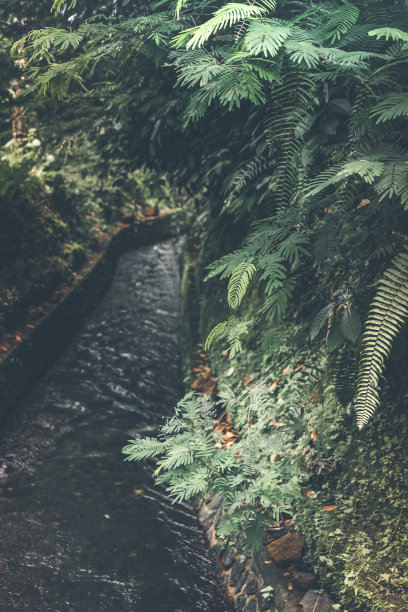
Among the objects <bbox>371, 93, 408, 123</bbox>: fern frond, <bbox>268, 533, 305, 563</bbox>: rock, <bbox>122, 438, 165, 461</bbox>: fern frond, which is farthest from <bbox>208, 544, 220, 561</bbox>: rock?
<bbox>371, 93, 408, 123</bbox>: fern frond

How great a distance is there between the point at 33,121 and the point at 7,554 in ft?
23.6

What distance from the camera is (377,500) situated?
3.53m

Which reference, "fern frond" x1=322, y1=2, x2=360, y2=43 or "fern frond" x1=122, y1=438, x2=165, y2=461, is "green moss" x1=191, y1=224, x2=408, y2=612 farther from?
"fern frond" x1=322, y1=2, x2=360, y2=43

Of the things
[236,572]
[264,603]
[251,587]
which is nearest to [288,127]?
[264,603]

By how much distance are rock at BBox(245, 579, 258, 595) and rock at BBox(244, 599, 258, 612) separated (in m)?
0.06

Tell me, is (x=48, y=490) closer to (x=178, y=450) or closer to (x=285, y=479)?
(x=178, y=450)

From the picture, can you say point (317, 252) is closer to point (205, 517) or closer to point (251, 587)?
point (251, 587)

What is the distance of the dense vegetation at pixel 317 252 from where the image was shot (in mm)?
2855

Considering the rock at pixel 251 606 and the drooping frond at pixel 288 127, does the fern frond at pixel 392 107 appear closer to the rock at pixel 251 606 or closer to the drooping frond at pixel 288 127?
the drooping frond at pixel 288 127

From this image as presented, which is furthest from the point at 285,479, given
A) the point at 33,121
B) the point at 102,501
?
the point at 33,121

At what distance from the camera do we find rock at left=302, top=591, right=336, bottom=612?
331 cm

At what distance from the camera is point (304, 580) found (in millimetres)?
3547

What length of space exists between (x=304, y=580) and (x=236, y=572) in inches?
32.0

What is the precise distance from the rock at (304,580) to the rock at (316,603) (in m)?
0.07
